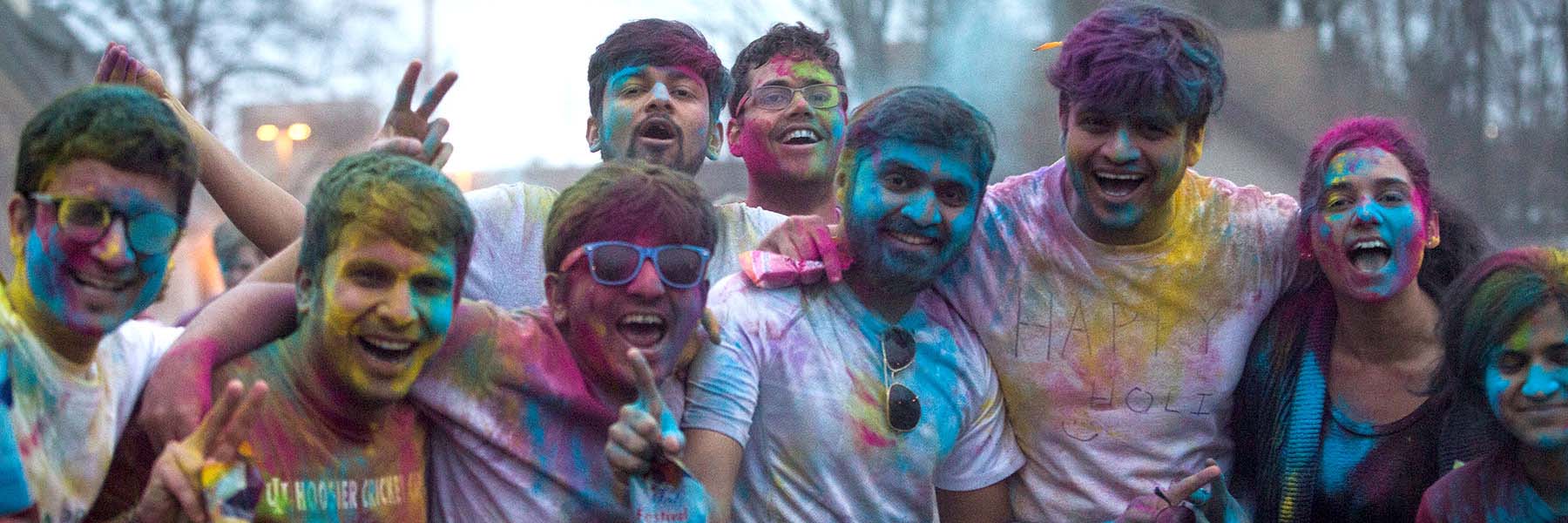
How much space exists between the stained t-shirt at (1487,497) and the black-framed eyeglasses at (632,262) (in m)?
1.71

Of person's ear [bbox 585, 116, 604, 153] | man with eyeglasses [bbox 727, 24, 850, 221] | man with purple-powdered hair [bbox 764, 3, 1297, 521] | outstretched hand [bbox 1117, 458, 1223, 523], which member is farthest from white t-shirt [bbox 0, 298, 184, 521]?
outstretched hand [bbox 1117, 458, 1223, 523]

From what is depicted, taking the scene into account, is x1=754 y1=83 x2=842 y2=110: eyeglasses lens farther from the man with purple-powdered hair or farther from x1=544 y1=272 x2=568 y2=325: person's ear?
x1=544 y1=272 x2=568 y2=325: person's ear

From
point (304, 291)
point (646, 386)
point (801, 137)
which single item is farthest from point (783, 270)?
point (304, 291)

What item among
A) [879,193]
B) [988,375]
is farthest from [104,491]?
[988,375]

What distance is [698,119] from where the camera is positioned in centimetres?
414

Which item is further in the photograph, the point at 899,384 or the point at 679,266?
the point at 899,384

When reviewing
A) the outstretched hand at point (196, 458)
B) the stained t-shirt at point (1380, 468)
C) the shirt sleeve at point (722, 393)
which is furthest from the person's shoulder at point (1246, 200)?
the outstretched hand at point (196, 458)

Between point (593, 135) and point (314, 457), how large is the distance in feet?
5.04

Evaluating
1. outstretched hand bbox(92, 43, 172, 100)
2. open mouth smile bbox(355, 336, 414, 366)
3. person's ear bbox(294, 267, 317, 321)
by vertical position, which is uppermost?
outstretched hand bbox(92, 43, 172, 100)

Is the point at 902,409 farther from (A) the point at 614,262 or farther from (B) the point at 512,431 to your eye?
(B) the point at 512,431

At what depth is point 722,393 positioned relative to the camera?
3.34 meters

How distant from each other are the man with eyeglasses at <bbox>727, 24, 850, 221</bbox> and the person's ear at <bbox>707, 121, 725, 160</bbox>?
113 millimetres

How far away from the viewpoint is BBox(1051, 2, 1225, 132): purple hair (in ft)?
12.0

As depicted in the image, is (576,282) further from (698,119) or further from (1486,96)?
(1486,96)
